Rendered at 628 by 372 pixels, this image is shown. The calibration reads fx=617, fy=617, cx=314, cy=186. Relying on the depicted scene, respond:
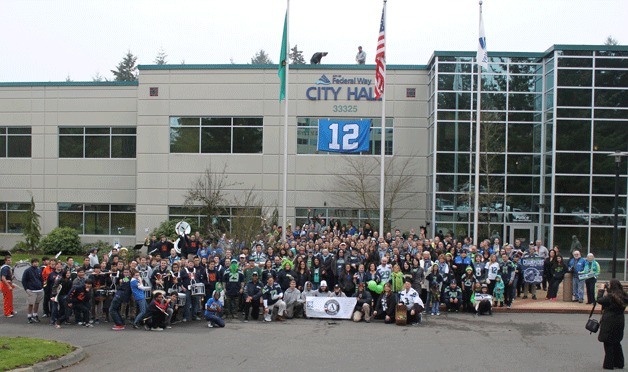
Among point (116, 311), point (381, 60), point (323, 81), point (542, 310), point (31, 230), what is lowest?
point (542, 310)

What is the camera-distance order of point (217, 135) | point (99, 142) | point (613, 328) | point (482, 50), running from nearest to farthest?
point (613, 328), point (482, 50), point (217, 135), point (99, 142)

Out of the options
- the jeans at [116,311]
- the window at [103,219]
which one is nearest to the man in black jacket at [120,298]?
the jeans at [116,311]

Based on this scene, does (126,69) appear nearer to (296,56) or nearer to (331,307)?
(296,56)

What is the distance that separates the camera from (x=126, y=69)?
104500 mm

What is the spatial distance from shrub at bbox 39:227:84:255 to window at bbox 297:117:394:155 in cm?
1339

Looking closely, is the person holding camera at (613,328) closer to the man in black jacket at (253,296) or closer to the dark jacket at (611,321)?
the dark jacket at (611,321)

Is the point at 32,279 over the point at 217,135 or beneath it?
beneath

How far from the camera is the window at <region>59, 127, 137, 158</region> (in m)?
35.8

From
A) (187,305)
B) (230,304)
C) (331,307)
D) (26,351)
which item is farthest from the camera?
(230,304)

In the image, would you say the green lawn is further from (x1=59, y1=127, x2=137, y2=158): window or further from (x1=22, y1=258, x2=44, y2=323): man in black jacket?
(x1=59, y1=127, x2=137, y2=158): window

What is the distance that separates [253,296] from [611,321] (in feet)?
30.3

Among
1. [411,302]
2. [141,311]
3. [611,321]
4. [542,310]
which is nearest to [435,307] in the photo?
[411,302]

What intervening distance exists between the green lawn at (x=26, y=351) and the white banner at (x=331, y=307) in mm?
6948

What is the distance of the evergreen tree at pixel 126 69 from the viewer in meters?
103
